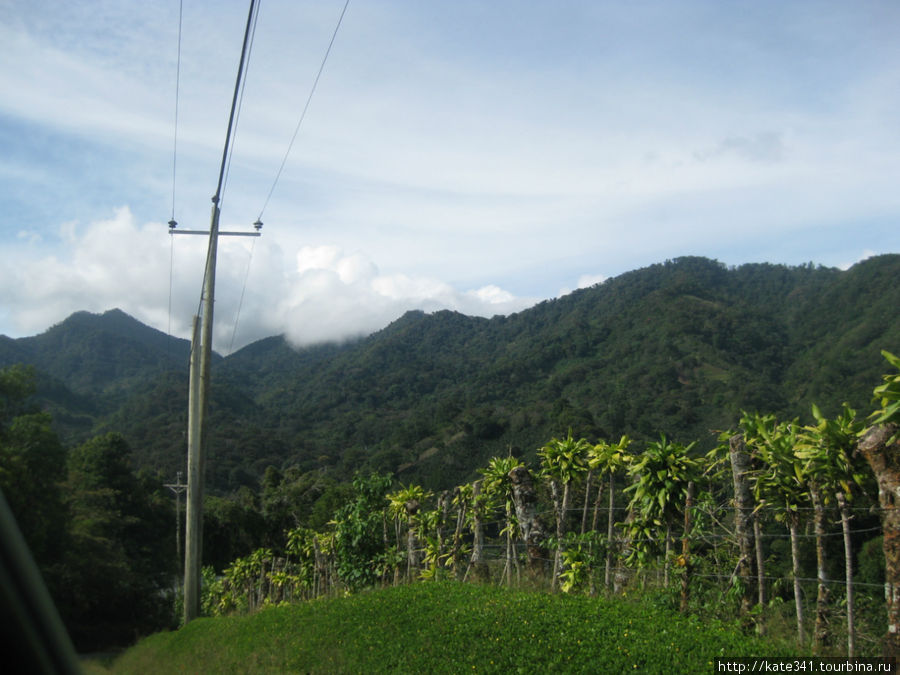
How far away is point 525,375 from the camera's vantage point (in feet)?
226

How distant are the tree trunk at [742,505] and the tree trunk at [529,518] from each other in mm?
3449

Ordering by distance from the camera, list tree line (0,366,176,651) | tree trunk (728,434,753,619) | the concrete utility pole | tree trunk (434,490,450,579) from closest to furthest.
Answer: tree trunk (728,434,753,619), tree trunk (434,490,450,579), the concrete utility pole, tree line (0,366,176,651)

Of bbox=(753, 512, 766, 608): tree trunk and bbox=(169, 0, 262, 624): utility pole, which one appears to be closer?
bbox=(753, 512, 766, 608): tree trunk

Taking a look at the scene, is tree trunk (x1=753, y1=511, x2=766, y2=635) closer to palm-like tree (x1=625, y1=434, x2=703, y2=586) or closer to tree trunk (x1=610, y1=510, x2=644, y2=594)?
palm-like tree (x1=625, y1=434, x2=703, y2=586)

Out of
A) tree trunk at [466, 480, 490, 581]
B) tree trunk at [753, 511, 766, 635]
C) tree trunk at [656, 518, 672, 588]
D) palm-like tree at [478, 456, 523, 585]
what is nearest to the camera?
tree trunk at [753, 511, 766, 635]

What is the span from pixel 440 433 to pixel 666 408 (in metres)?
17.6

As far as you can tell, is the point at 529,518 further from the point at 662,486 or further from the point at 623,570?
the point at 662,486

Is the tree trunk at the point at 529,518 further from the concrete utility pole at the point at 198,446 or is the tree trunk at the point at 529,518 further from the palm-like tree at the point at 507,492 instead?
the concrete utility pole at the point at 198,446

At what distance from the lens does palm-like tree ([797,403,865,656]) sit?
206 inches

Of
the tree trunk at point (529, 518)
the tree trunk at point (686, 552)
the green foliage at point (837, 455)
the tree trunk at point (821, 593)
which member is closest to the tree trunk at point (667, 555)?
the tree trunk at point (686, 552)

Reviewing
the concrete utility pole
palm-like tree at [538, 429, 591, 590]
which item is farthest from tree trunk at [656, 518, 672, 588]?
the concrete utility pole

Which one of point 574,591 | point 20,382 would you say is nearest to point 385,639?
point 574,591

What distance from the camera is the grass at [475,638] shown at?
5.49 meters

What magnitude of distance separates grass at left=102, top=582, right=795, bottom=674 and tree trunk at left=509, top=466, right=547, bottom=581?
111 centimetres
